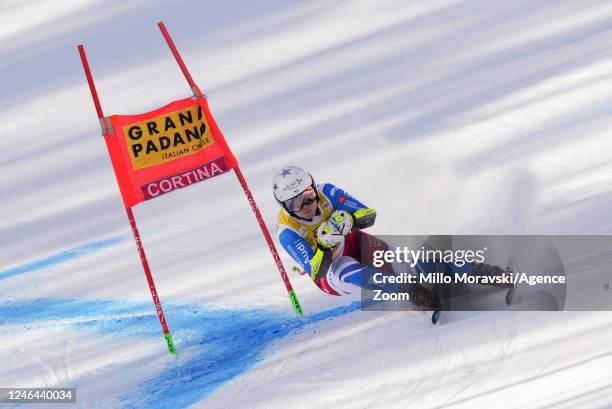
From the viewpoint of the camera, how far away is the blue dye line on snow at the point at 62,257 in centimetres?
929

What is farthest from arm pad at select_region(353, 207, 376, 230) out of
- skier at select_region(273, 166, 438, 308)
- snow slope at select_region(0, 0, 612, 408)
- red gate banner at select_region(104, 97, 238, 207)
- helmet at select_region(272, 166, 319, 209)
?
red gate banner at select_region(104, 97, 238, 207)

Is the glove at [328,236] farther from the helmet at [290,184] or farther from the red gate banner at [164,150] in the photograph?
the red gate banner at [164,150]

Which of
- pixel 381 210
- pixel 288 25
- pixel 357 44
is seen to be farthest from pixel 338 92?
pixel 381 210

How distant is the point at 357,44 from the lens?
12188 millimetres

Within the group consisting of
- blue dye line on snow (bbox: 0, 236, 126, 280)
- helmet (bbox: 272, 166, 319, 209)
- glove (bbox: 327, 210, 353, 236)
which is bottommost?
glove (bbox: 327, 210, 353, 236)

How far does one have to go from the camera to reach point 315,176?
9617 mm

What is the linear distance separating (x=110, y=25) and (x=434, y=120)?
19.8ft

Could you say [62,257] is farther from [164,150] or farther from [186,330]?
[164,150]

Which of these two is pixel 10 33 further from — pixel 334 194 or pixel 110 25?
pixel 334 194

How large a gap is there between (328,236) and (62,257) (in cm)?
389

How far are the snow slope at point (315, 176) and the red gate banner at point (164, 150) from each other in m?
1.21

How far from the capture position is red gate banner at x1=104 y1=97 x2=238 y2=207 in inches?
278

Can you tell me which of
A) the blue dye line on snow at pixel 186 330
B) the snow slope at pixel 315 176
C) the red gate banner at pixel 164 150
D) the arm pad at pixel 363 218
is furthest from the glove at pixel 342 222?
the red gate banner at pixel 164 150

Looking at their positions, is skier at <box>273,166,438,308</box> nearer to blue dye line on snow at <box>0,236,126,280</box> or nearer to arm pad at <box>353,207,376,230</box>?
arm pad at <box>353,207,376,230</box>
